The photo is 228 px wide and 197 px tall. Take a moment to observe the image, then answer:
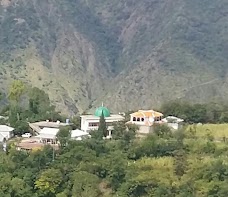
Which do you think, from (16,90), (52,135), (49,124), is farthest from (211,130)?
(16,90)

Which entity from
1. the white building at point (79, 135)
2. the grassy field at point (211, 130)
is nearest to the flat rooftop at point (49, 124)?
the white building at point (79, 135)

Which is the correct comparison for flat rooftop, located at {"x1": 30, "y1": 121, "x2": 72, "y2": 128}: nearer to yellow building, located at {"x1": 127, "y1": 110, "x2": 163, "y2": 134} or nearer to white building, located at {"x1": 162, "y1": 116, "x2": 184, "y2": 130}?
yellow building, located at {"x1": 127, "y1": 110, "x2": 163, "y2": 134}

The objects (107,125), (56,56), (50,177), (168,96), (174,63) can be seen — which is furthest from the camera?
(56,56)

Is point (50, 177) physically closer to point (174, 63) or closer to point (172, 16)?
point (174, 63)

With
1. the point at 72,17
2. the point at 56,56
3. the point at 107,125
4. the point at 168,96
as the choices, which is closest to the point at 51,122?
the point at 107,125

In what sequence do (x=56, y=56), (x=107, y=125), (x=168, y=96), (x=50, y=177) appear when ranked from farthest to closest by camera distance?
(x=56, y=56) < (x=168, y=96) < (x=107, y=125) < (x=50, y=177)

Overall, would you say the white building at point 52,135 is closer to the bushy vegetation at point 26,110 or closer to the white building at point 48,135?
the white building at point 48,135

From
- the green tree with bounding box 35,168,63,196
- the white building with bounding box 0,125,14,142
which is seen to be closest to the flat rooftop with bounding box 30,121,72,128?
the white building with bounding box 0,125,14,142
